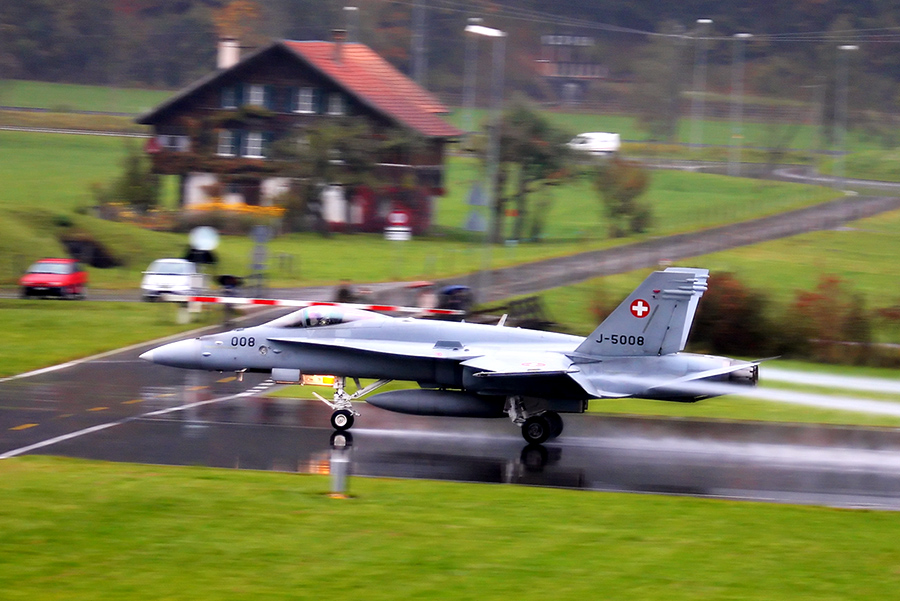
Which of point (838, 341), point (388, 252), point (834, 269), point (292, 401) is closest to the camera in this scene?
point (292, 401)

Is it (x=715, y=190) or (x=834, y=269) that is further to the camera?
(x=715, y=190)

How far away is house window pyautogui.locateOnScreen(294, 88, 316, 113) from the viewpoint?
5816 cm

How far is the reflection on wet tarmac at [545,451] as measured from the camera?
16250 mm

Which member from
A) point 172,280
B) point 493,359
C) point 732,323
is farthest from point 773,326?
point 172,280

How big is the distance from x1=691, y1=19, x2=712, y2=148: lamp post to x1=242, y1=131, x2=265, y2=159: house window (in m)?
32.1

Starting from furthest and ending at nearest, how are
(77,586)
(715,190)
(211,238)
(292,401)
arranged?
(715,190)
(211,238)
(292,401)
(77,586)

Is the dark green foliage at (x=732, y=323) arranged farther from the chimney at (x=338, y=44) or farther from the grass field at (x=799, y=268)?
the chimney at (x=338, y=44)

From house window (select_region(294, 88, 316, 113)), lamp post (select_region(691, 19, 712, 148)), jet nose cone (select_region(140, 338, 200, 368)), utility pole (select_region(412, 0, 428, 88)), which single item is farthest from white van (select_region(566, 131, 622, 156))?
jet nose cone (select_region(140, 338, 200, 368))

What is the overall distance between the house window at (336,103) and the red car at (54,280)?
24.6 m

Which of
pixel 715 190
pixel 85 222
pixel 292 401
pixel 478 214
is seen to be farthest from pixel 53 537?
pixel 715 190

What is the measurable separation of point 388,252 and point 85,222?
Result: 14.7 meters

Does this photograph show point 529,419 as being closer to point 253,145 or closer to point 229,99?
point 253,145

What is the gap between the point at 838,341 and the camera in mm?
29453

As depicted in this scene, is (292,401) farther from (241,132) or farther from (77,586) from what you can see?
(241,132)
